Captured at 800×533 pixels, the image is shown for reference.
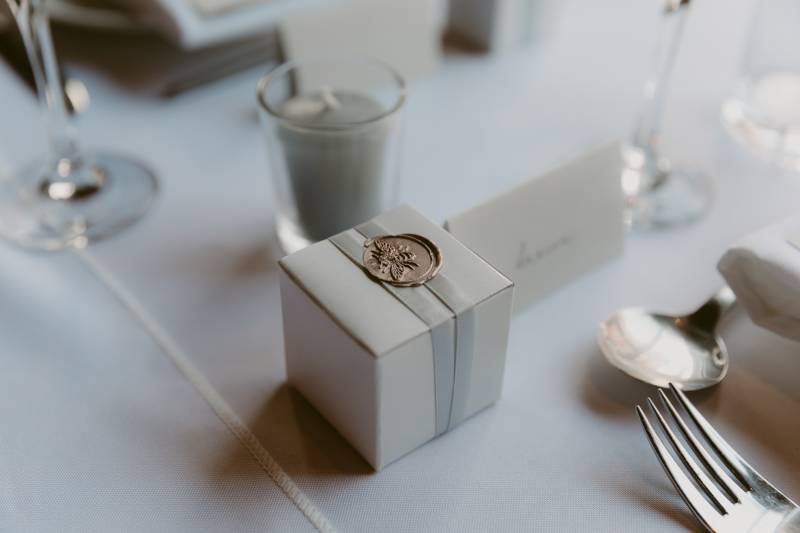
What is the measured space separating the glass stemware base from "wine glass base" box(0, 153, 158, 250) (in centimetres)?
33

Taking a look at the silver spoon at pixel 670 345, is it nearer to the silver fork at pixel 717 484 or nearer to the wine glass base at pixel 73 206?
the silver fork at pixel 717 484

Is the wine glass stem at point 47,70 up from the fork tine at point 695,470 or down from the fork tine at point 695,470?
up

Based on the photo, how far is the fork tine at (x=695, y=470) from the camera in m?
0.33

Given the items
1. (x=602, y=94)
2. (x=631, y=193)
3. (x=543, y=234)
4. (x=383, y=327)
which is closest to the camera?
(x=383, y=327)

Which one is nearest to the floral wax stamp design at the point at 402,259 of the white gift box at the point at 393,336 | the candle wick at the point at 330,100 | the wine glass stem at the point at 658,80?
the white gift box at the point at 393,336

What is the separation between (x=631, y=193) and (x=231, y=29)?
0.33 metres

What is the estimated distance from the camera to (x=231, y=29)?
1.95ft

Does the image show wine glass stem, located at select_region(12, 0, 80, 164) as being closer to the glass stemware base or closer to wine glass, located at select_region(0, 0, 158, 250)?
wine glass, located at select_region(0, 0, 158, 250)

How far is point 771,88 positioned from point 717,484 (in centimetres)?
37

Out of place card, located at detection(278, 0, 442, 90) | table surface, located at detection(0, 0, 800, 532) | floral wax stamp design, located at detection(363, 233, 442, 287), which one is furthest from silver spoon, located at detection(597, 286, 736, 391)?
place card, located at detection(278, 0, 442, 90)

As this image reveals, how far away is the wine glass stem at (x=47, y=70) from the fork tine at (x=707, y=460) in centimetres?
42

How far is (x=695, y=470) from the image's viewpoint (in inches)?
13.2

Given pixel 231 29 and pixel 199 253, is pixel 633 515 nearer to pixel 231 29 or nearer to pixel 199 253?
pixel 199 253

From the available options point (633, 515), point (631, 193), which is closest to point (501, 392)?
point (633, 515)
